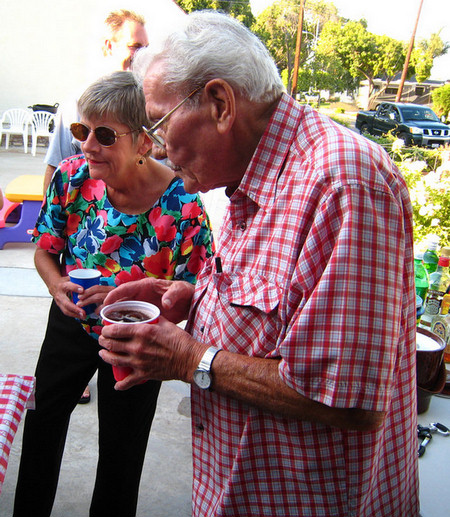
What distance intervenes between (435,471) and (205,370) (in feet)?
3.08

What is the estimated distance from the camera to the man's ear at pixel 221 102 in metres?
1.15

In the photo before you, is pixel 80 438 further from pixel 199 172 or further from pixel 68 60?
pixel 68 60

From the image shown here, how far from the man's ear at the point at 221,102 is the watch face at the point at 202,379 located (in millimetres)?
589

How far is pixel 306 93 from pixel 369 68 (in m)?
6.69

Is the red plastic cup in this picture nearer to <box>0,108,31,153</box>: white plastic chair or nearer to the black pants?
the black pants

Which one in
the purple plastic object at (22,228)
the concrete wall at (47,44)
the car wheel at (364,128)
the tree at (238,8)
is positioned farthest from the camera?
the tree at (238,8)

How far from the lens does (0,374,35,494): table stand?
136 centimetres

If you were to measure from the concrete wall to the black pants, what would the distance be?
13.2 meters

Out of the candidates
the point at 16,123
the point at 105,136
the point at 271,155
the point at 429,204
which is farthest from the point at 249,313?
the point at 16,123

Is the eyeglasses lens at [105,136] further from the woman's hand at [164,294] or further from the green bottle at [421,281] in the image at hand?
the green bottle at [421,281]

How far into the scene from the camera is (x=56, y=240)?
6.75 ft

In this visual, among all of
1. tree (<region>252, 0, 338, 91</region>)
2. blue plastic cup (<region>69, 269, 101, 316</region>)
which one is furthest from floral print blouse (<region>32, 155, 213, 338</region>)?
tree (<region>252, 0, 338, 91</region>)

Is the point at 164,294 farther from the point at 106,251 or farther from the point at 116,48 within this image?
the point at 116,48

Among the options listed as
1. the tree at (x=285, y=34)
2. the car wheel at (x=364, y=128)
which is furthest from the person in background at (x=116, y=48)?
the tree at (x=285, y=34)
